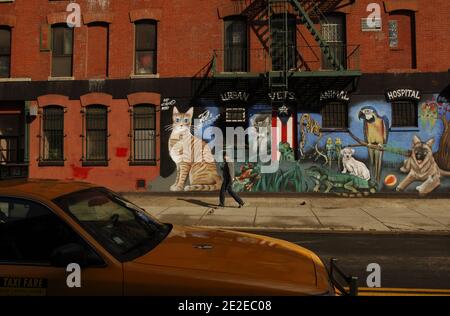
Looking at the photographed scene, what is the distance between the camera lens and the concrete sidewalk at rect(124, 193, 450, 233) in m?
→ 11.2

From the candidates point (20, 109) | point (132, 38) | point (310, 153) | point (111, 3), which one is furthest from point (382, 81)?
point (20, 109)

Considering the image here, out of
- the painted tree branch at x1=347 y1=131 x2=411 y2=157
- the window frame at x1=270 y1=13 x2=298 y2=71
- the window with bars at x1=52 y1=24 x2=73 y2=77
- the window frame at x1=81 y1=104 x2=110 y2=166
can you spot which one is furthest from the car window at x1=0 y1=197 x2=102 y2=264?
the window with bars at x1=52 y1=24 x2=73 y2=77

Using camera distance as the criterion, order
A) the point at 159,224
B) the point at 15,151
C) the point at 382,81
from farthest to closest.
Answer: the point at 15,151, the point at 382,81, the point at 159,224

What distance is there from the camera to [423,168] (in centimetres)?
1672

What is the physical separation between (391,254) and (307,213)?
5300mm

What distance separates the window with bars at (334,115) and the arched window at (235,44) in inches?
154

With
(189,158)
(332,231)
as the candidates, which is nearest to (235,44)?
(189,158)

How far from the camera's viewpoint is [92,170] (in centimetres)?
1808

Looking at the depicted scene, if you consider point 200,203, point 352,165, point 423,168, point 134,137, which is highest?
point 134,137

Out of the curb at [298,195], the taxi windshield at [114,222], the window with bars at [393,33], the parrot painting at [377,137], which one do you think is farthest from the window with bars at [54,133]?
the taxi windshield at [114,222]

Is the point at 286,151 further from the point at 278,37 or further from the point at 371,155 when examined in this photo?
the point at 278,37

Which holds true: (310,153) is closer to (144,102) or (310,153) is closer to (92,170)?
(144,102)

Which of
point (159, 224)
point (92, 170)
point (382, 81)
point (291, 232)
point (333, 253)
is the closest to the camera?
point (159, 224)

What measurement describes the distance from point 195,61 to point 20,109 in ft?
27.7
